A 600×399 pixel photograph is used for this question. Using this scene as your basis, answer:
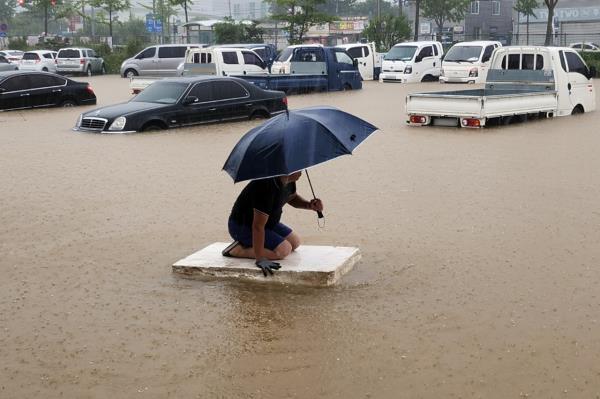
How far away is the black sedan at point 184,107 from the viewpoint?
17859 millimetres

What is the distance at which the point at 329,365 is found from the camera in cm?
537

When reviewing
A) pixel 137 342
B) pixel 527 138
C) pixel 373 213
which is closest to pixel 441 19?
pixel 527 138

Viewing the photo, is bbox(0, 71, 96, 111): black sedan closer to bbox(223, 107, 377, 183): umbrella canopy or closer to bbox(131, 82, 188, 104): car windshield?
bbox(131, 82, 188, 104): car windshield

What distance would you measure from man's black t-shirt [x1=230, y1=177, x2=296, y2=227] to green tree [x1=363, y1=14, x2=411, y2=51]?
44800 mm

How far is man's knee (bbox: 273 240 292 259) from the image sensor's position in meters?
7.23

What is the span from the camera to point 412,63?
35031 mm

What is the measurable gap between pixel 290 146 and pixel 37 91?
62.3ft

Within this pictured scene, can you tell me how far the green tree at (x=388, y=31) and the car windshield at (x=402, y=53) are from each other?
1499 centimetres

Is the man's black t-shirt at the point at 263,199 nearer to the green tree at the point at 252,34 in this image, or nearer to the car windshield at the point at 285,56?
the car windshield at the point at 285,56

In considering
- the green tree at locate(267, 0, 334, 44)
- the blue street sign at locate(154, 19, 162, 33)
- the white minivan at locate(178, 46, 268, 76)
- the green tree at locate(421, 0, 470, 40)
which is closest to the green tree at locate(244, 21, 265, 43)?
the green tree at locate(267, 0, 334, 44)

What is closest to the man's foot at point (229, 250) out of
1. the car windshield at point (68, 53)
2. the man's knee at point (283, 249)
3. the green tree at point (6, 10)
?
the man's knee at point (283, 249)

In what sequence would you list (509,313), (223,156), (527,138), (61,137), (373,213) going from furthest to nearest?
(61,137) → (527,138) → (223,156) → (373,213) → (509,313)

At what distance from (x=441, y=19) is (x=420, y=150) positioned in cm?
5669

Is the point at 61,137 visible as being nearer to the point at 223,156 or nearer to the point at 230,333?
the point at 223,156
